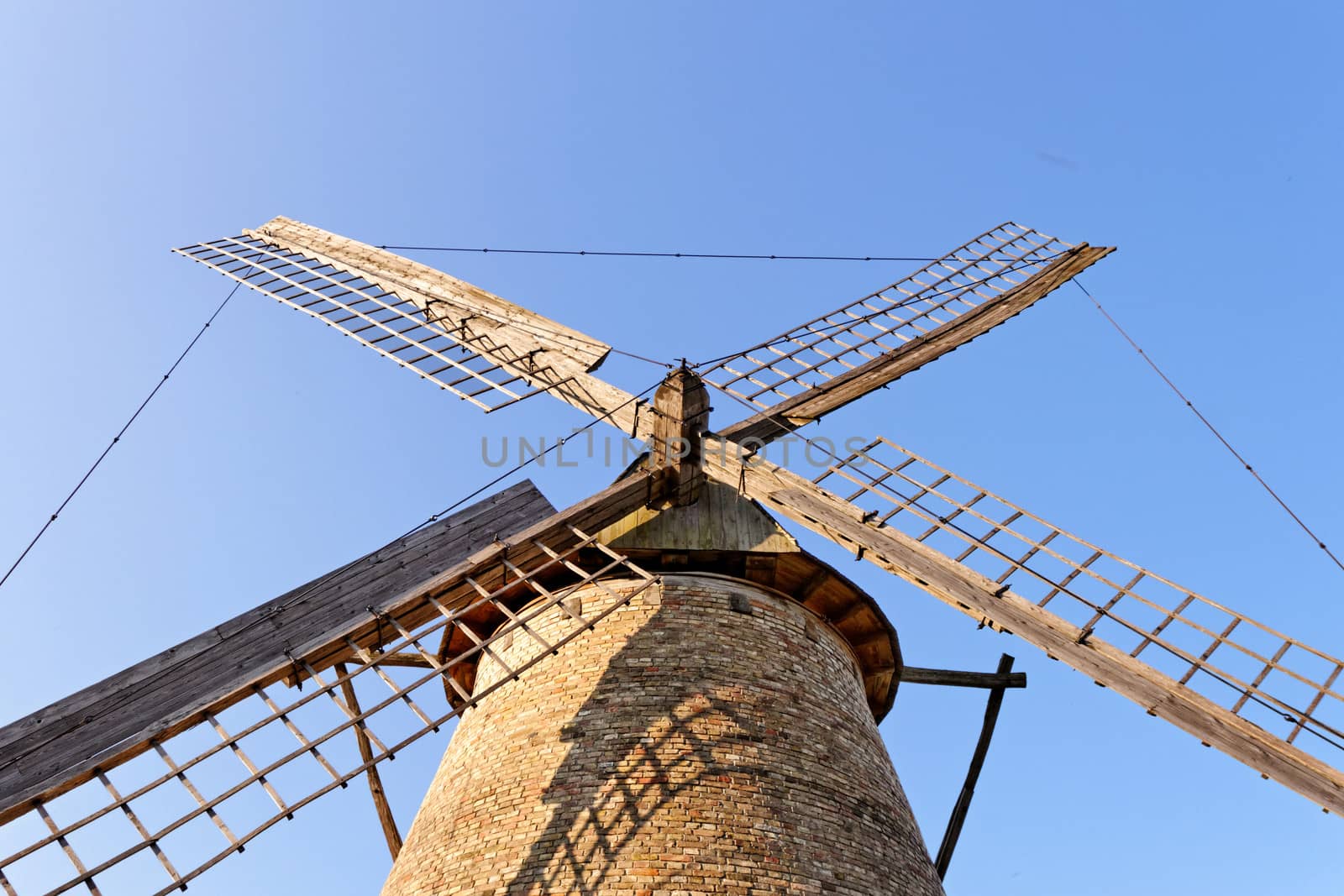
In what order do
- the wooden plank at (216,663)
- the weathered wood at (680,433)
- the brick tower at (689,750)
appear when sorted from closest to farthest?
the wooden plank at (216,663), the brick tower at (689,750), the weathered wood at (680,433)

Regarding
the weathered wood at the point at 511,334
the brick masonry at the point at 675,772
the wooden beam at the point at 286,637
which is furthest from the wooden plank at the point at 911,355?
the brick masonry at the point at 675,772

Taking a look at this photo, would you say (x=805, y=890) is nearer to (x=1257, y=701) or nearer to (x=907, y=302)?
(x=1257, y=701)

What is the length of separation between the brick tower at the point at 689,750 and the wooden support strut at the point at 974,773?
51.7 inches

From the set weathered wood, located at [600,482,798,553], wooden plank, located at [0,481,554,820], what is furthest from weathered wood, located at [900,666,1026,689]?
Answer: wooden plank, located at [0,481,554,820]

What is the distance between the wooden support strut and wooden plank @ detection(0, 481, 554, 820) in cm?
393

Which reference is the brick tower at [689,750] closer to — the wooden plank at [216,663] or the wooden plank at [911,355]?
the wooden plank at [216,663]

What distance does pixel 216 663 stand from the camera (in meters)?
6.84

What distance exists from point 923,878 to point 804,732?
3.69 ft

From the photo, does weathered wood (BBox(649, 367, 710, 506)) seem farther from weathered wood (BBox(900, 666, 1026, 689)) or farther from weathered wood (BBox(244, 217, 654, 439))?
weathered wood (BBox(900, 666, 1026, 689))

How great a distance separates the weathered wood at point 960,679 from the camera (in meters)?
9.10

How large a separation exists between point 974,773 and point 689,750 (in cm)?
345

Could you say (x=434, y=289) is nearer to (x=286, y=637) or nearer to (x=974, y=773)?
(x=286, y=637)

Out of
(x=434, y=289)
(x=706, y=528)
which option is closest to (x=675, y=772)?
(x=706, y=528)

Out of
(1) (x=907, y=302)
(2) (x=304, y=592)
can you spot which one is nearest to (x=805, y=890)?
(2) (x=304, y=592)
